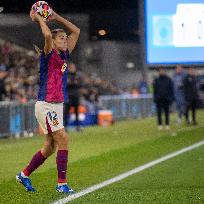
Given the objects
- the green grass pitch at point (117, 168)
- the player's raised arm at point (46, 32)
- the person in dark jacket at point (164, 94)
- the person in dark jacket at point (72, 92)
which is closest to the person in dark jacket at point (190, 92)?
the person in dark jacket at point (164, 94)

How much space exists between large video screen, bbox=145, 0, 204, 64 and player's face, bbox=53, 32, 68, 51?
20279 millimetres

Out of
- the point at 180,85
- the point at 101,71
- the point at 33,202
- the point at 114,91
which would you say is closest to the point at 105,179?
the point at 33,202

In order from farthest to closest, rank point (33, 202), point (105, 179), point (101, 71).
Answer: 1. point (101, 71)
2. point (105, 179)
3. point (33, 202)

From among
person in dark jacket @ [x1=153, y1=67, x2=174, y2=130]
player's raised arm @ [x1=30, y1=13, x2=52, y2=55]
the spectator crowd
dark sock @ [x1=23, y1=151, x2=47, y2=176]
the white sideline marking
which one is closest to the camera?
the white sideline marking

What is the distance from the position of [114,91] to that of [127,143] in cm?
2173

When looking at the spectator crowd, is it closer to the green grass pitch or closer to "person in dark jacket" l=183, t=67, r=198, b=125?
the green grass pitch

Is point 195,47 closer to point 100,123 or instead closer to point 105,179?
point 100,123

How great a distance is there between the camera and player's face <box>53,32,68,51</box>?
11.8 metres

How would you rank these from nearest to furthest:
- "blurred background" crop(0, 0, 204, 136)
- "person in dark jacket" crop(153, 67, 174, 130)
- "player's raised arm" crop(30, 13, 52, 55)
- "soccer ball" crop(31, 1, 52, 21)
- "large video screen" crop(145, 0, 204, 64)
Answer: "player's raised arm" crop(30, 13, 52, 55)
"soccer ball" crop(31, 1, 52, 21)
"person in dark jacket" crop(153, 67, 174, 130)
"blurred background" crop(0, 0, 204, 136)
"large video screen" crop(145, 0, 204, 64)

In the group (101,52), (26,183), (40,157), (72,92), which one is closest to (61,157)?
(40,157)

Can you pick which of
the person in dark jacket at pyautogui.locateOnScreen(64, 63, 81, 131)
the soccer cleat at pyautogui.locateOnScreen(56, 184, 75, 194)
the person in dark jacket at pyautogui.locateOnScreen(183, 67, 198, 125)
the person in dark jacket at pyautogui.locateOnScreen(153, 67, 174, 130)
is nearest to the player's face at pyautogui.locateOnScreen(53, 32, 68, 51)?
the soccer cleat at pyautogui.locateOnScreen(56, 184, 75, 194)

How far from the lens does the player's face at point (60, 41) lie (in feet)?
38.7

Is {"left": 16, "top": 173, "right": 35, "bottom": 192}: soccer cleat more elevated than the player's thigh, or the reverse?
the player's thigh

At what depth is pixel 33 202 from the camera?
10797 mm
